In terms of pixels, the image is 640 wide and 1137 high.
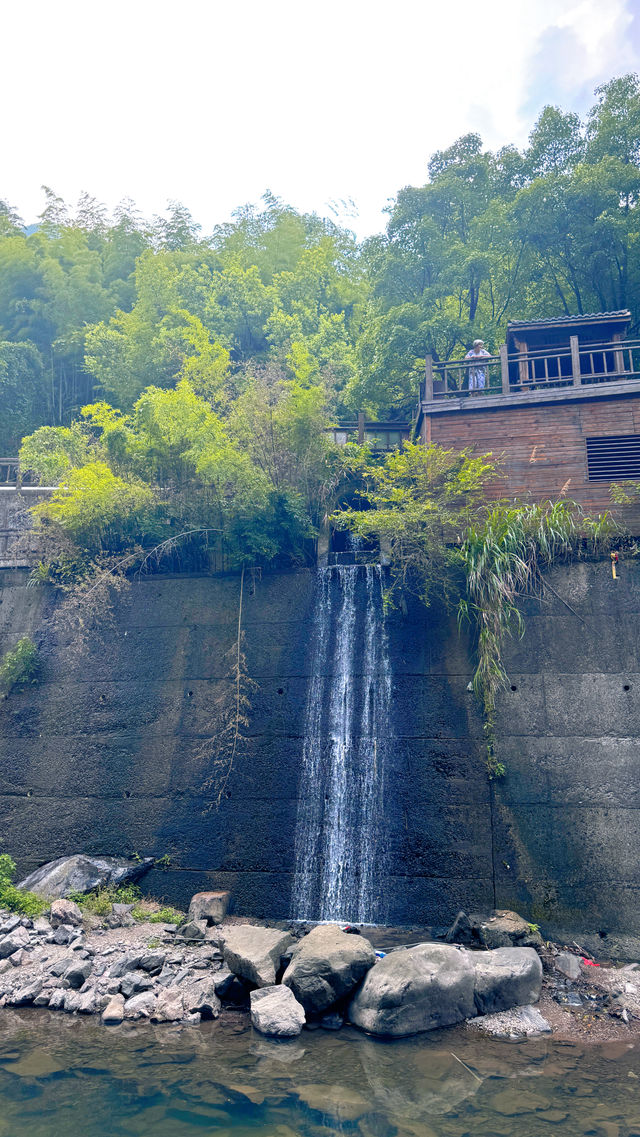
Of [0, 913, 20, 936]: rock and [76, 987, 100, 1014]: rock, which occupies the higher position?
[0, 913, 20, 936]: rock

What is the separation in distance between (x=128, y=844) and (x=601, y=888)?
705cm

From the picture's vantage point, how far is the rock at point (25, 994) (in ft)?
27.9

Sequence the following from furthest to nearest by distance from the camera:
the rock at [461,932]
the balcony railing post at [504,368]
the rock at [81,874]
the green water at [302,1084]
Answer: the balcony railing post at [504,368] < the rock at [81,874] < the rock at [461,932] < the green water at [302,1084]

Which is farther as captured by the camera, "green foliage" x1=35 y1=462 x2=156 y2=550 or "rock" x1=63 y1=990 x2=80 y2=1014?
"green foliage" x1=35 y1=462 x2=156 y2=550

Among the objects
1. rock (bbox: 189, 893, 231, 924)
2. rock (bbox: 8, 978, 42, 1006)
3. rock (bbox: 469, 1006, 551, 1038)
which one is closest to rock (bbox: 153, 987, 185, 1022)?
rock (bbox: 8, 978, 42, 1006)

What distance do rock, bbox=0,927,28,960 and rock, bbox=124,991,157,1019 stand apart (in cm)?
208

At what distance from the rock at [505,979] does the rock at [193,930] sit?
372cm

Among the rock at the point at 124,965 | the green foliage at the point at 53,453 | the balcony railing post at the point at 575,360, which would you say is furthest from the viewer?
the green foliage at the point at 53,453

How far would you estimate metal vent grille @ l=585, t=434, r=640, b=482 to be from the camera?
42.1ft

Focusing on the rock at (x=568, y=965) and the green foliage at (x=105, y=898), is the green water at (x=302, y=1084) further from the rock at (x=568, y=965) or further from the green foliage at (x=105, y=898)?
the green foliage at (x=105, y=898)

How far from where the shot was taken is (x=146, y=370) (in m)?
21.2

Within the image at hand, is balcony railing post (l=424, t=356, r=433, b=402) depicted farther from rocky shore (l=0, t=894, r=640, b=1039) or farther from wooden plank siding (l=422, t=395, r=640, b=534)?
rocky shore (l=0, t=894, r=640, b=1039)

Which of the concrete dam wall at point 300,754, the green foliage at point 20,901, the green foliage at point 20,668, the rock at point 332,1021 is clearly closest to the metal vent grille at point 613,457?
the concrete dam wall at point 300,754

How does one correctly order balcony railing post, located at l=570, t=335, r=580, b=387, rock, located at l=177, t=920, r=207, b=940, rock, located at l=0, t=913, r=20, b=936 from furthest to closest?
balcony railing post, located at l=570, t=335, r=580, b=387, rock, located at l=0, t=913, r=20, b=936, rock, located at l=177, t=920, r=207, b=940
